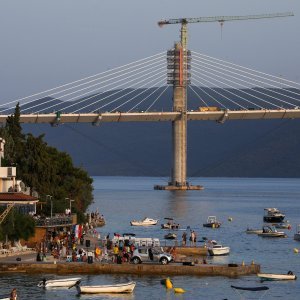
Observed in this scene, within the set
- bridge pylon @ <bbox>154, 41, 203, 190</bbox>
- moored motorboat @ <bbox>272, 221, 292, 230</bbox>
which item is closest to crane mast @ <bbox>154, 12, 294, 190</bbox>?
bridge pylon @ <bbox>154, 41, 203, 190</bbox>

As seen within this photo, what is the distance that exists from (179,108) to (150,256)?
403ft

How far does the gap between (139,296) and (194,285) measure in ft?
10.4

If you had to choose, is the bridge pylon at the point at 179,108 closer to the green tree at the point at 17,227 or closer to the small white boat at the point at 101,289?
the green tree at the point at 17,227

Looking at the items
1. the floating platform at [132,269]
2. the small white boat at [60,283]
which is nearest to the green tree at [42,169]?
the floating platform at [132,269]

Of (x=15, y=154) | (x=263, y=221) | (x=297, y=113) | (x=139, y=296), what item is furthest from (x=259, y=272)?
(x=297, y=113)

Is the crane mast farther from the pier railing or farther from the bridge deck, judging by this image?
the pier railing

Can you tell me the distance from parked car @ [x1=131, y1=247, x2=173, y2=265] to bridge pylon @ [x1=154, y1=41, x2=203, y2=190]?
11793cm

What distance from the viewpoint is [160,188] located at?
18100 centimetres

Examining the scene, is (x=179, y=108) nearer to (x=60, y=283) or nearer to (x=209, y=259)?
(x=209, y=259)

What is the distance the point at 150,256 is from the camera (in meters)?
50.3

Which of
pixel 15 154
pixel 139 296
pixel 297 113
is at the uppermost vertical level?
pixel 297 113

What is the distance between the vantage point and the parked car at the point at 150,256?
50.1 metres

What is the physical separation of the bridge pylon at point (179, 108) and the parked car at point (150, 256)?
387 feet

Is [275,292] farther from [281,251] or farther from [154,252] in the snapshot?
[281,251]
